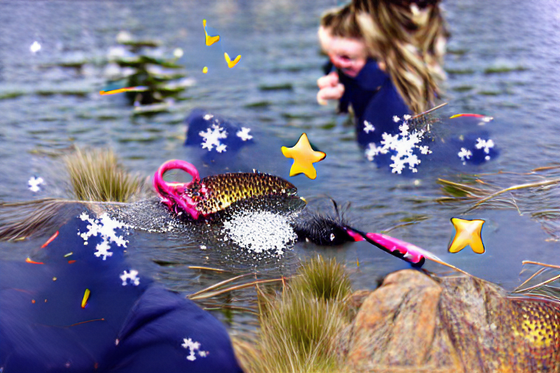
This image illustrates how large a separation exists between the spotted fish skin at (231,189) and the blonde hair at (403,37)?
28 centimetres

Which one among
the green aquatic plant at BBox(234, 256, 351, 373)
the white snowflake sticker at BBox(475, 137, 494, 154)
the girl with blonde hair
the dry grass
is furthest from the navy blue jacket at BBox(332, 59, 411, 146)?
the dry grass

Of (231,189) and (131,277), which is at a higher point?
(231,189)

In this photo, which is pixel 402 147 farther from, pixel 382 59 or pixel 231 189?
pixel 231 189

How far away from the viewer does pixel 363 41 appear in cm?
84

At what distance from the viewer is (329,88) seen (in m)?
0.87

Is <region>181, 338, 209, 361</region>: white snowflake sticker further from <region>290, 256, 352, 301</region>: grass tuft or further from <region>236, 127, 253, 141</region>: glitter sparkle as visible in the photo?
<region>236, 127, 253, 141</region>: glitter sparkle

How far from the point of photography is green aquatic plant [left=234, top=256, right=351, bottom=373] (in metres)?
0.81

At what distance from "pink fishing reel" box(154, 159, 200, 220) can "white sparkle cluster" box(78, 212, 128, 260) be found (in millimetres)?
93

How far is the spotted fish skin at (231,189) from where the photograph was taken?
2.86ft

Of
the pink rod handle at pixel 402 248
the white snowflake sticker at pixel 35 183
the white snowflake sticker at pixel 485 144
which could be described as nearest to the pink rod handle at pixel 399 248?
the pink rod handle at pixel 402 248

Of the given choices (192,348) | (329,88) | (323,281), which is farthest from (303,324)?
(329,88)

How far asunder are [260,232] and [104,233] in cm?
28

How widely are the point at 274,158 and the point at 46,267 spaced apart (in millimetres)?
455

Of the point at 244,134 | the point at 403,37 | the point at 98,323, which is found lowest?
the point at 98,323
